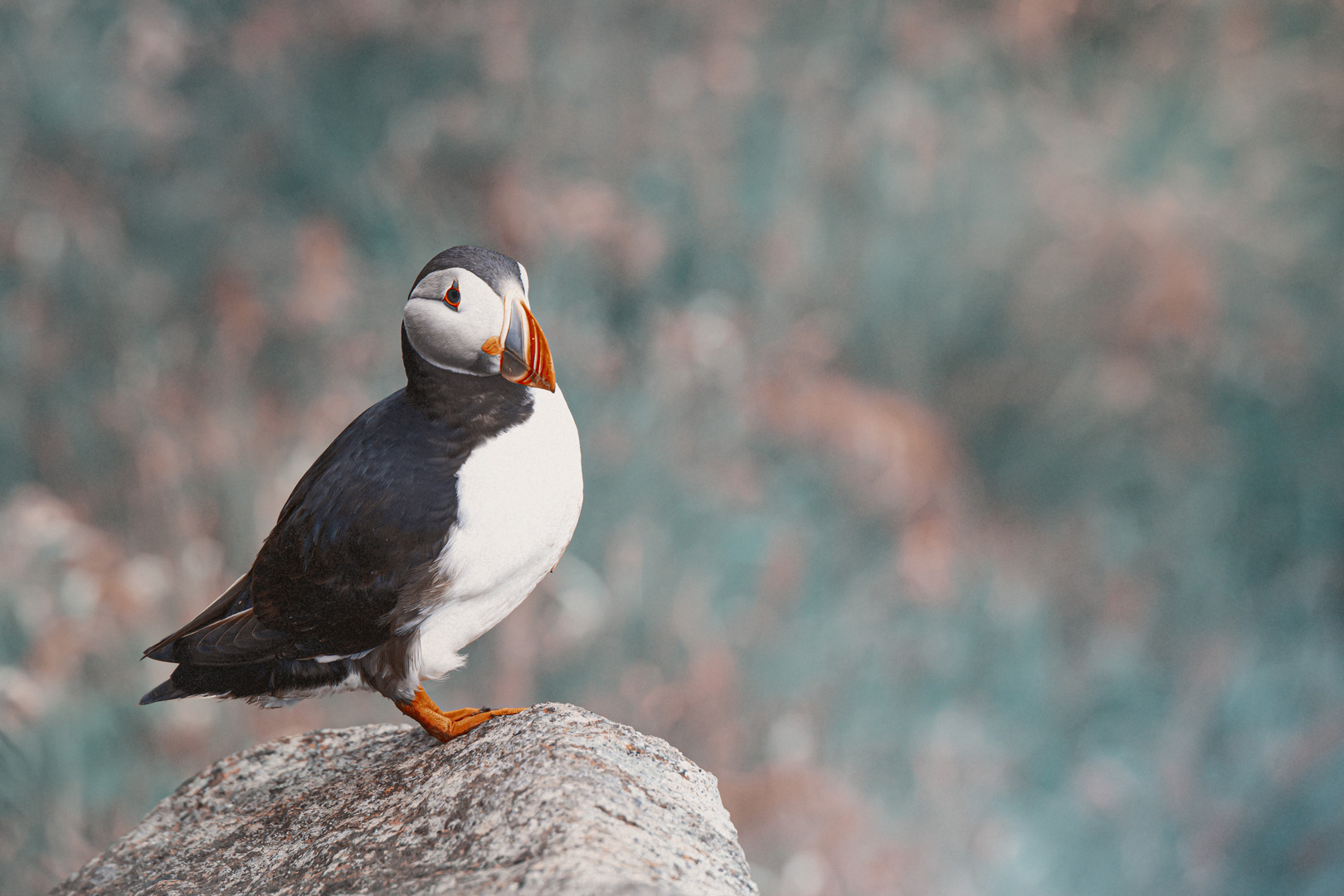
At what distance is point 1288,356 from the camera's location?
171 inches

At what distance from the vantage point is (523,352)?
1540 mm

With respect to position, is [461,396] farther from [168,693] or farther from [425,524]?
[168,693]

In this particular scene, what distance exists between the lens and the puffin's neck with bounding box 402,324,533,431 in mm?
1642

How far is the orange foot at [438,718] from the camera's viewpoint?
5.66 ft

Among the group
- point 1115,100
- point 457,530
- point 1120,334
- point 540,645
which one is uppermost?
point 1115,100

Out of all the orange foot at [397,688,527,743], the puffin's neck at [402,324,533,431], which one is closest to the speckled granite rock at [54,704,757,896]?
the orange foot at [397,688,527,743]

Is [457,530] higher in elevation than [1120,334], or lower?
lower

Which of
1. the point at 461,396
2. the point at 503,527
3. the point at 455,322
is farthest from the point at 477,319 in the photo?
the point at 503,527

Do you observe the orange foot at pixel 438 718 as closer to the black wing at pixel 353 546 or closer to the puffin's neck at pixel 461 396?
the black wing at pixel 353 546

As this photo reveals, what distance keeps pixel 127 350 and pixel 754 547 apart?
9.18ft

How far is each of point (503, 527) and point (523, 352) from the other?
291 mm

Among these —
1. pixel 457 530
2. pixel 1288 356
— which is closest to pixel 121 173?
pixel 457 530

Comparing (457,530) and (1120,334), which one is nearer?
(457,530)

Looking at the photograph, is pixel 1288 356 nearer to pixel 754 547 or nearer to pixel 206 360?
pixel 754 547
